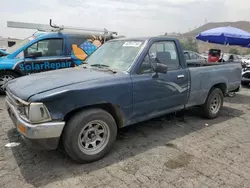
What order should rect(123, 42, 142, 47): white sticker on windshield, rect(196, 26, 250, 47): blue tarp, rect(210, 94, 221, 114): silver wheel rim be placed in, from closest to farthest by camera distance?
rect(123, 42, 142, 47): white sticker on windshield → rect(210, 94, 221, 114): silver wheel rim → rect(196, 26, 250, 47): blue tarp

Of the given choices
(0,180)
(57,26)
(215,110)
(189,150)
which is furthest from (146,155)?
(57,26)

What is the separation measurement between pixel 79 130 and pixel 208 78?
128 inches

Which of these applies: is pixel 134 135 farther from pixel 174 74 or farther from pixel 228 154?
pixel 228 154

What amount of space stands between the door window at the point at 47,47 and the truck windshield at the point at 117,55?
3.32 metres

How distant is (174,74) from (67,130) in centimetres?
228

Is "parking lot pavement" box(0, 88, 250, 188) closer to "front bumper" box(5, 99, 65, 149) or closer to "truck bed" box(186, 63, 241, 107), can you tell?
"front bumper" box(5, 99, 65, 149)

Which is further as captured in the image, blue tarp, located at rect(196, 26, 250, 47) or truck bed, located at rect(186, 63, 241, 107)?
blue tarp, located at rect(196, 26, 250, 47)

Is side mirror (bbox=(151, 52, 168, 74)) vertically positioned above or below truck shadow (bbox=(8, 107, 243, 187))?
above

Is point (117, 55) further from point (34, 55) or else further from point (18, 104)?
point (34, 55)

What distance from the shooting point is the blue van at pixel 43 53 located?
684cm

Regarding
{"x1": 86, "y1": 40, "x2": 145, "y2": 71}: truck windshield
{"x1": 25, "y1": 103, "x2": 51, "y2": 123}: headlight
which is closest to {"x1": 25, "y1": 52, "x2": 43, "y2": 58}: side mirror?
{"x1": 86, "y1": 40, "x2": 145, "y2": 71}: truck windshield

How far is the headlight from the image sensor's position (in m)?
2.72

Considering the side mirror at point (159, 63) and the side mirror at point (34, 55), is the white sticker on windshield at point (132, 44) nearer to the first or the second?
the side mirror at point (159, 63)

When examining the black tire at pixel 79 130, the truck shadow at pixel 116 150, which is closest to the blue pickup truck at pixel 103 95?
the black tire at pixel 79 130
